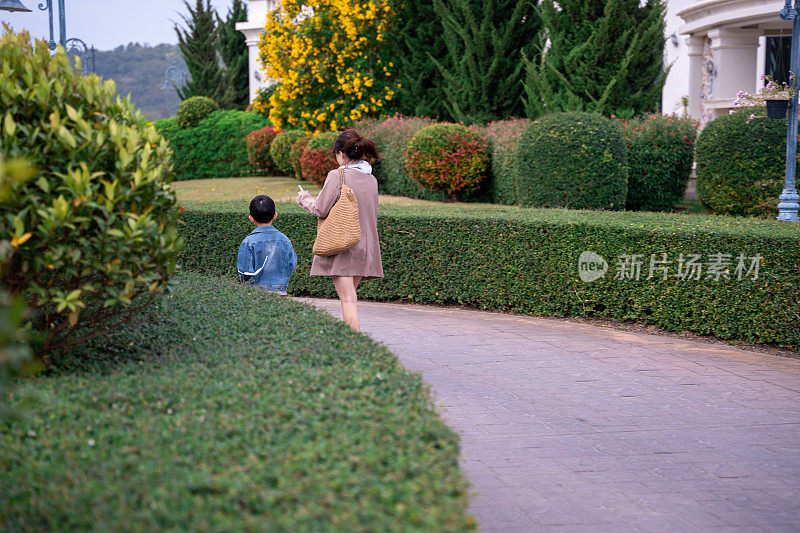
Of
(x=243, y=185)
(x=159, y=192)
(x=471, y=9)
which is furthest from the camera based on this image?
(x=243, y=185)

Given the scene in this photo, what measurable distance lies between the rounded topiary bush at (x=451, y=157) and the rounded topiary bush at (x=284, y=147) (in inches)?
316

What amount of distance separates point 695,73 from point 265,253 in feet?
47.0

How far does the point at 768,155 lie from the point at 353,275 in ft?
30.3

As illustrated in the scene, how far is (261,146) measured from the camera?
28016 mm

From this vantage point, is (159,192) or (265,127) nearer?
(159,192)

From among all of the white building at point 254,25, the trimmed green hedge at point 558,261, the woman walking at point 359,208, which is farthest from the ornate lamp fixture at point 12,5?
the white building at point 254,25

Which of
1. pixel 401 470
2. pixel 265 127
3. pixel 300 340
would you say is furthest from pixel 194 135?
pixel 401 470

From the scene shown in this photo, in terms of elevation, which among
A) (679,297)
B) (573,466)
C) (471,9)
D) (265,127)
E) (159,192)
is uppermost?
(471,9)

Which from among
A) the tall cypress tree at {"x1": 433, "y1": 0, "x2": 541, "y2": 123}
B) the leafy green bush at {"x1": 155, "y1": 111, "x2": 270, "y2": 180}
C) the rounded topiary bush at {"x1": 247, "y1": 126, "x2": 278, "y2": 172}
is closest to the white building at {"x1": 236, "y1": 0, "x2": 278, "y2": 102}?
the leafy green bush at {"x1": 155, "y1": 111, "x2": 270, "y2": 180}

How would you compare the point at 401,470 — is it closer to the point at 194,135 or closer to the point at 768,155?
the point at 768,155

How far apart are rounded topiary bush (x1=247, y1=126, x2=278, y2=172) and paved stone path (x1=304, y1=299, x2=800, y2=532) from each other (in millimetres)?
20767

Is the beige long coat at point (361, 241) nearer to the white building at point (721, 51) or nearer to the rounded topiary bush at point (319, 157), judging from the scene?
the white building at point (721, 51)

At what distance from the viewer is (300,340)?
434 centimetres

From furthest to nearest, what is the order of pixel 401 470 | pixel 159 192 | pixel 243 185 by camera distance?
pixel 243 185 < pixel 159 192 < pixel 401 470
